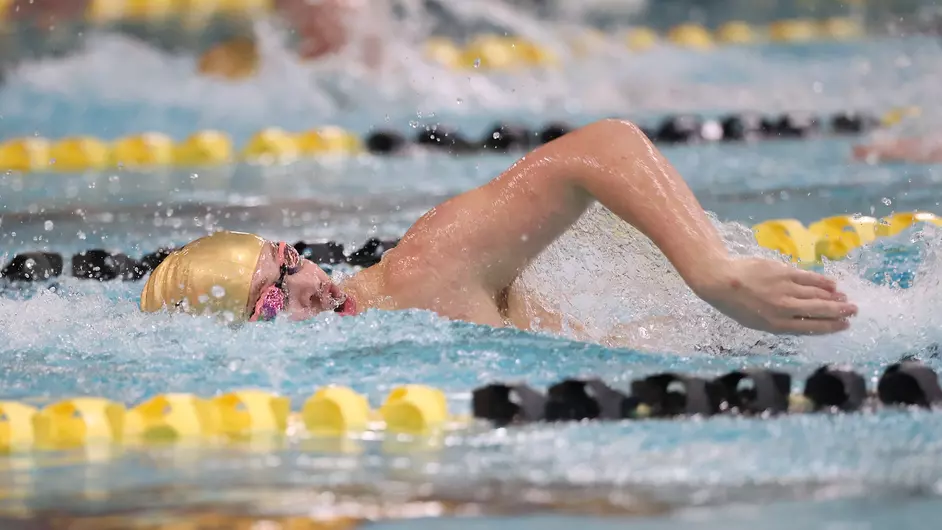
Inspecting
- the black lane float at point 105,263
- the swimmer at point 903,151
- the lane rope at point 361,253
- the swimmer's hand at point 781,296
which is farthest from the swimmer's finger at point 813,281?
the swimmer at point 903,151

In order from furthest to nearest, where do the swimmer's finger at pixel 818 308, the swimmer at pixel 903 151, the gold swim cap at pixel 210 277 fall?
the swimmer at pixel 903 151 → the gold swim cap at pixel 210 277 → the swimmer's finger at pixel 818 308

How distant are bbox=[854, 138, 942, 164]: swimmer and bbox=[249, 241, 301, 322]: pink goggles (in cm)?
459

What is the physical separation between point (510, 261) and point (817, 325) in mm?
A: 776

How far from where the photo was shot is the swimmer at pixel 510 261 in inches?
105

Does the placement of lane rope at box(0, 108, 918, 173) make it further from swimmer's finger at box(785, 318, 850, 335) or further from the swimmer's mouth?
swimmer's finger at box(785, 318, 850, 335)

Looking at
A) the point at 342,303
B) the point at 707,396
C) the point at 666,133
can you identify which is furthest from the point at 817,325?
the point at 666,133

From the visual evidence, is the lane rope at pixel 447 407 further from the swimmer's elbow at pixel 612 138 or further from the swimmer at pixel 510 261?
the swimmer's elbow at pixel 612 138

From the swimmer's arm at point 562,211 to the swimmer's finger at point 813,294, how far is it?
17 centimetres

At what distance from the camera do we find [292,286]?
3004 mm

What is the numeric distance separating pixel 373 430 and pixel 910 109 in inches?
246

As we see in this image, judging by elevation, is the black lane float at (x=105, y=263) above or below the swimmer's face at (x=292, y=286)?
above

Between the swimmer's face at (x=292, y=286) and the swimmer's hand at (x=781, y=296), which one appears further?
the swimmer's face at (x=292, y=286)

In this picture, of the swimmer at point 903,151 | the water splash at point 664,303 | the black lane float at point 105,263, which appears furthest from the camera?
the swimmer at point 903,151

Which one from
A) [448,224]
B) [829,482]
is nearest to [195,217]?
[448,224]
